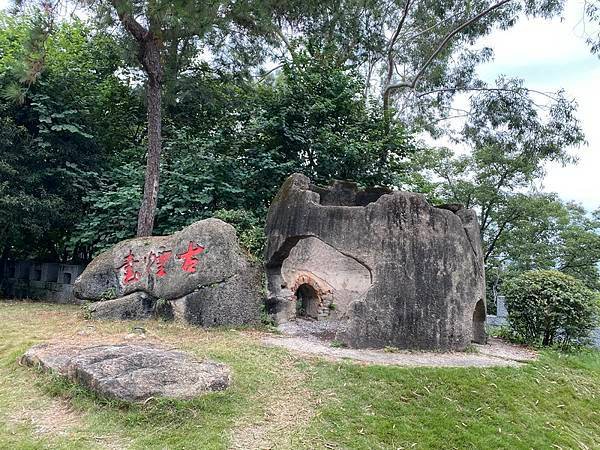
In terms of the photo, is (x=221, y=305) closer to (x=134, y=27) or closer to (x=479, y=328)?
(x=479, y=328)

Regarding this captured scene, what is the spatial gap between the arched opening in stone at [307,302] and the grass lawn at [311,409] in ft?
13.0

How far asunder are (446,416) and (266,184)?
7848 mm

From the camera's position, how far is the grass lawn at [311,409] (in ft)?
14.0

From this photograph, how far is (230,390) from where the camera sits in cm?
498

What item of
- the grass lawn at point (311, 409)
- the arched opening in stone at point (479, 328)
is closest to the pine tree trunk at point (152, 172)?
the grass lawn at point (311, 409)

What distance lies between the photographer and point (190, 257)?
817cm

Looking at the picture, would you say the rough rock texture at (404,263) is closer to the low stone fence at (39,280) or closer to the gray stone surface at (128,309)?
the gray stone surface at (128,309)

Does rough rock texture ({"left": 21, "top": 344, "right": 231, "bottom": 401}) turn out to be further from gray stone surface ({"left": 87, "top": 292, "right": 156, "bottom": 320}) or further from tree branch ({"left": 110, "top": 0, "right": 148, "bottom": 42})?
tree branch ({"left": 110, "top": 0, "right": 148, "bottom": 42})

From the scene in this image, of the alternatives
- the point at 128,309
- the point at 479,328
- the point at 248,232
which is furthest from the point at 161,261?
the point at 479,328

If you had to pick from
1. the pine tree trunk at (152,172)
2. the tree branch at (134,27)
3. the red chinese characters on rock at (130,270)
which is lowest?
the red chinese characters on rock at (130,270)

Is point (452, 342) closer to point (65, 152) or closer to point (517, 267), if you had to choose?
point (65, 152)

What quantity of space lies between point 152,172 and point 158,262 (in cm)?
271

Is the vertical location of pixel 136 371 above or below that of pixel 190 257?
below

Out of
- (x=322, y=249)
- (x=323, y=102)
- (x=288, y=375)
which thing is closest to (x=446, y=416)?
(x=288, y=375)
